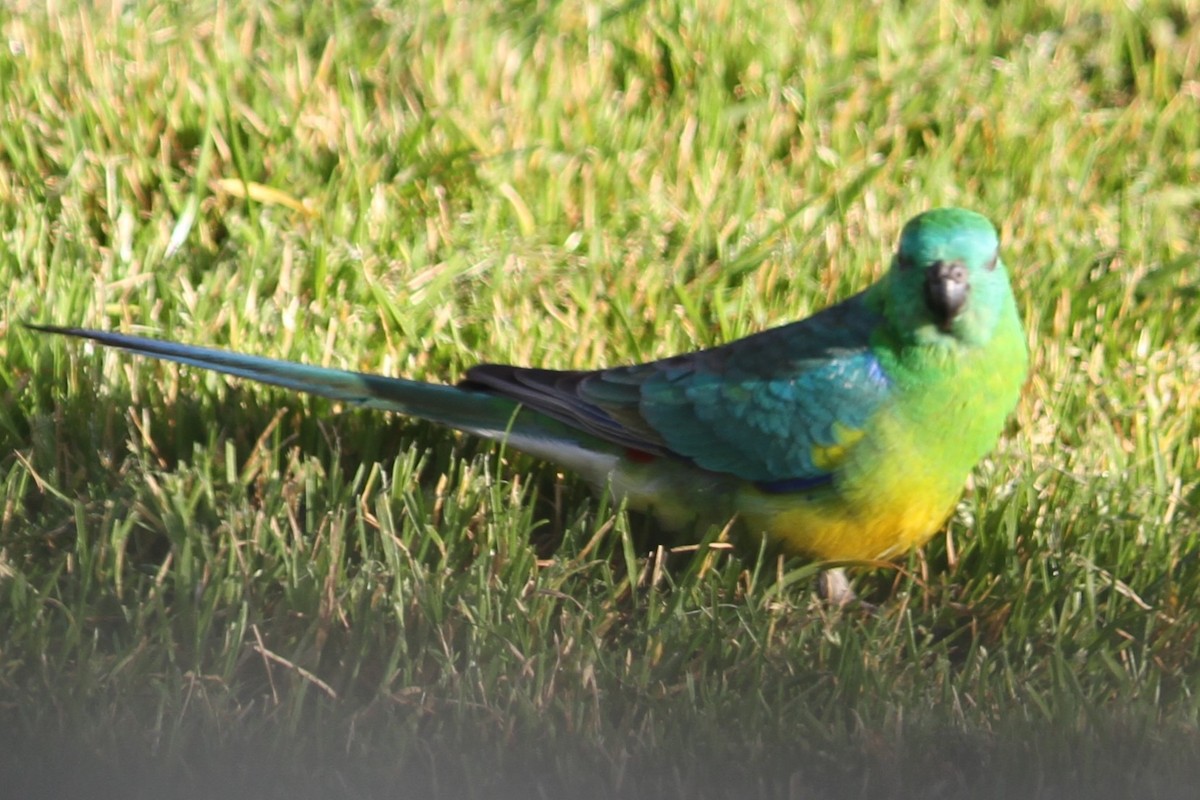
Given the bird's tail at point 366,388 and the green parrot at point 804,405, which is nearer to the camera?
the green parrot at point 804,405

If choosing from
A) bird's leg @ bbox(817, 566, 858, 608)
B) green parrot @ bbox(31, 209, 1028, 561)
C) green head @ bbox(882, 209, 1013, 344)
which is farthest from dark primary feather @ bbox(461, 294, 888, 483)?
bird's leg @ bbox(817, 566, 858, 608)

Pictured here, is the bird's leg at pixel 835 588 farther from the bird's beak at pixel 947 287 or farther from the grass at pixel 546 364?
the bird's beak at pixel 947 287

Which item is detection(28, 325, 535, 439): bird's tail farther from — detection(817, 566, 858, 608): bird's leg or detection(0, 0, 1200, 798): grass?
detection(817, 566, 858, 608): bird's leg

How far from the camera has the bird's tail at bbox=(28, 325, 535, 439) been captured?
3.03 m

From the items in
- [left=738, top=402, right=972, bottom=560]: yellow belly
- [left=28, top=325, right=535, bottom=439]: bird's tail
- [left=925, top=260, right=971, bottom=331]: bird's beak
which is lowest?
[left=738, top=402, right=972, bottom=560]: yellow belly

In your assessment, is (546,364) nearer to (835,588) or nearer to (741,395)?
(741,395)

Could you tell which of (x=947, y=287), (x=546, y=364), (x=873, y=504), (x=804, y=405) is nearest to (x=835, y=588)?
(x=873, y=504)

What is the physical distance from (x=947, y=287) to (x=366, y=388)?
47.8 inches

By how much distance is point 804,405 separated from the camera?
9.89 ft

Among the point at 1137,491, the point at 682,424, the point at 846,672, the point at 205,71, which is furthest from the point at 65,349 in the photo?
the point at 1137,491

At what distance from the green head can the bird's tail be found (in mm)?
811

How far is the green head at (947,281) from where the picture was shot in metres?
2.86

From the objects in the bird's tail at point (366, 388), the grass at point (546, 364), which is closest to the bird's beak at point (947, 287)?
the grass at point (546, 364)

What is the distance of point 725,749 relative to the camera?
8.41 feet
